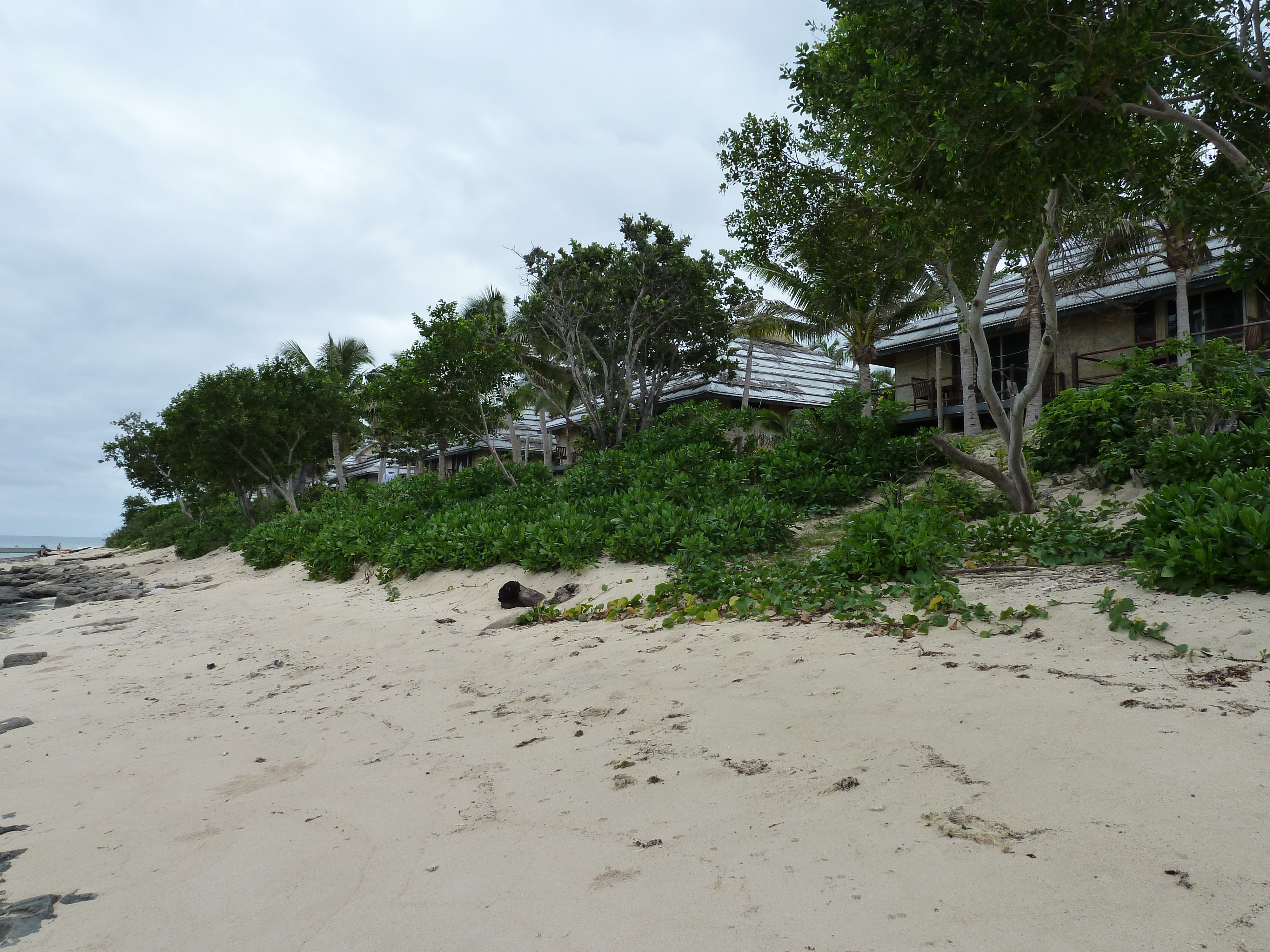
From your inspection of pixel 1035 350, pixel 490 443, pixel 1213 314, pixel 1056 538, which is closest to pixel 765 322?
pixel 1035 350

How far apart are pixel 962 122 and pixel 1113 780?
4.29 meters

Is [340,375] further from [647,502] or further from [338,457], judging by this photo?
[647,502]

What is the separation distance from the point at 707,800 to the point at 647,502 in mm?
7648

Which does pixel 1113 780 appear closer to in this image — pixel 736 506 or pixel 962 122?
Result: pixel 962 122

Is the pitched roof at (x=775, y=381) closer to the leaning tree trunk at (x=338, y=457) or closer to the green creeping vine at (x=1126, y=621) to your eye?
the leaning tree trunk at (x=338, y=457)

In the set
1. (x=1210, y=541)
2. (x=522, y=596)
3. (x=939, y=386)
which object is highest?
(x=939, y=386)

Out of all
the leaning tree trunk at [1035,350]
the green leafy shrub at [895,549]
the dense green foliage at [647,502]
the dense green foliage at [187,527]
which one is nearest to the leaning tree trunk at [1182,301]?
the leaning tree trunk at [1035,350]

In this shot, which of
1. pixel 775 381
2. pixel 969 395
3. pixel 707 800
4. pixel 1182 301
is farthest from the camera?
pixel 775 381

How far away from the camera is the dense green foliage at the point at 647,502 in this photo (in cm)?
902

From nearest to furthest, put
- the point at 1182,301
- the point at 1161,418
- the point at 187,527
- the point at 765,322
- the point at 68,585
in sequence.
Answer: the point at 1161,418, the point at 1182,301, the point at 68,585, the point at 765,322, the point at 187,527

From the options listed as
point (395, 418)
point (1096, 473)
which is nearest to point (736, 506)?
point (1096, 473)

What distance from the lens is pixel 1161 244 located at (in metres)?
16.8

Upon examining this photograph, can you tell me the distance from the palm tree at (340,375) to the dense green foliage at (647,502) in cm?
1032

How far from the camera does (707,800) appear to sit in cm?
306
